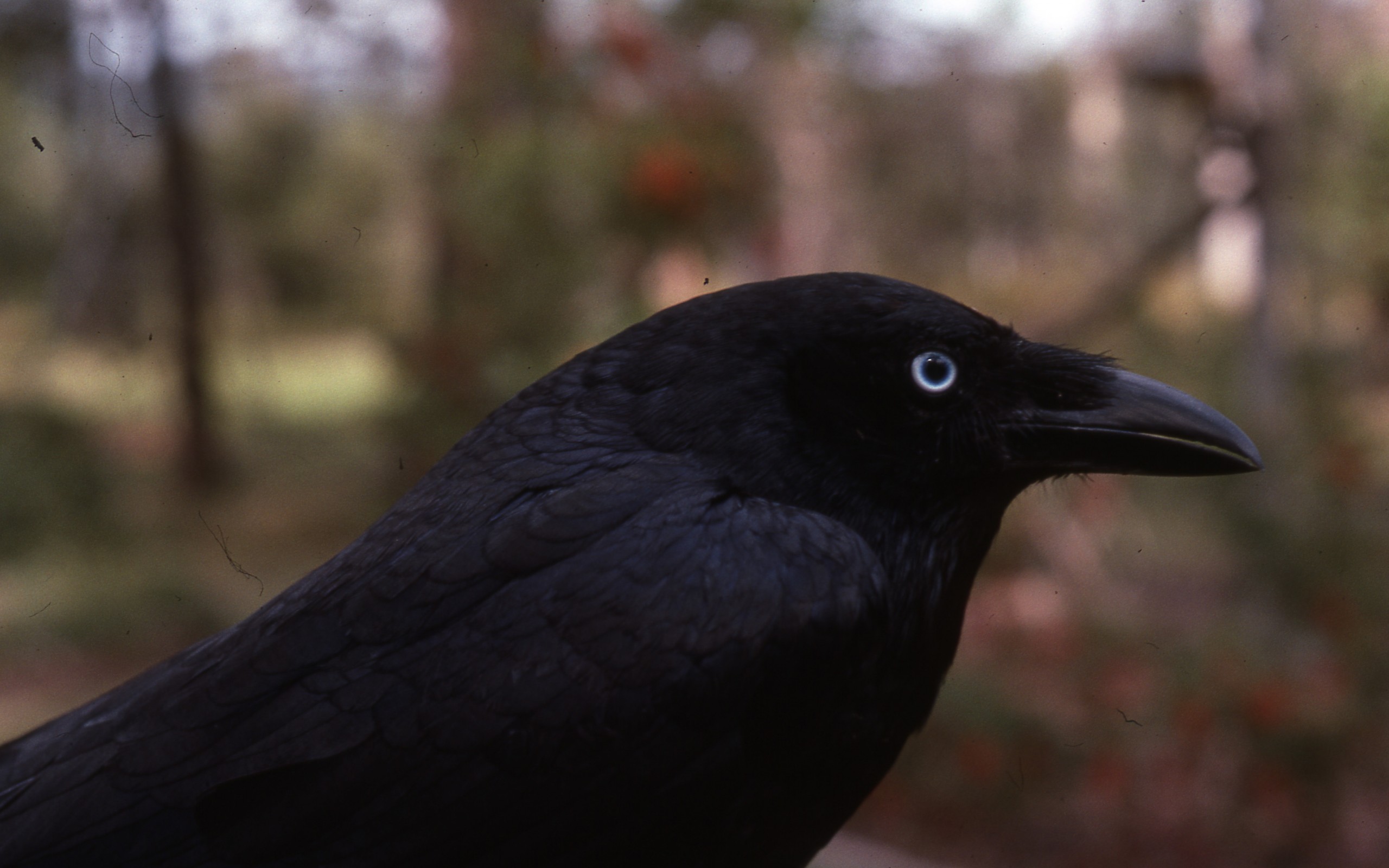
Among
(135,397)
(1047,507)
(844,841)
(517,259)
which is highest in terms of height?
(135,397)

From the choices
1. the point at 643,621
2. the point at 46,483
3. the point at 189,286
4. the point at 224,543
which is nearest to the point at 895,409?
the point at 643,621

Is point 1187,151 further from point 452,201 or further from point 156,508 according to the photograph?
point 156,508

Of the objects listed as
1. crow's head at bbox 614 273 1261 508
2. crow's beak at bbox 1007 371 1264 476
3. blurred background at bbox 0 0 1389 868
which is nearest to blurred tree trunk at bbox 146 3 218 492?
blurred background at bbox 0 0 1389 868

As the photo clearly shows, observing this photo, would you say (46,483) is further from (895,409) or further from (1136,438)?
(1136,438)

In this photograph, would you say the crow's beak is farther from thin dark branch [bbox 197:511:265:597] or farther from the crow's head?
thin dark branch [bbox 197:511:265:597]

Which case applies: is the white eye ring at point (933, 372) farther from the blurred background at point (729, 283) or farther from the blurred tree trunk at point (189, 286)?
the blurred tree trunk at point (189, 286)

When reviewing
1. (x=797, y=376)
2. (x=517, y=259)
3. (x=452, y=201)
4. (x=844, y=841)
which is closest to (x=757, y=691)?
(x=797, y=376)
